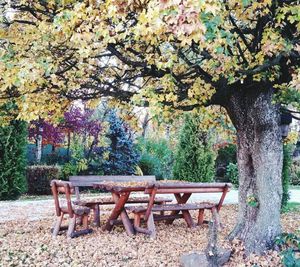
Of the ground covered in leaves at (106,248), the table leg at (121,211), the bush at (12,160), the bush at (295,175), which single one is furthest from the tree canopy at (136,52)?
the bush at (295,175)

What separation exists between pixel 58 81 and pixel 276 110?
3.29 meters

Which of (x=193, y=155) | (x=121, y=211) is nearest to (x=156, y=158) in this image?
(x=193, y=155)

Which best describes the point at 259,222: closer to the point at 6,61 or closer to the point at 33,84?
the point at 33,84

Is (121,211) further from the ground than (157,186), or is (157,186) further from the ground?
(157,186)

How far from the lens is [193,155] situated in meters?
14.6

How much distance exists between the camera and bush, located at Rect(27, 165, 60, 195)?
47.4 ft

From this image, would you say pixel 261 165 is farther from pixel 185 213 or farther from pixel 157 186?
pixel 185 213

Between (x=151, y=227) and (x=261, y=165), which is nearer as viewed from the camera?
(x=261, y=165)

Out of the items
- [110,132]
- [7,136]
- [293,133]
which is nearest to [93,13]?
[293,133]

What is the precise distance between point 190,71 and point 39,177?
32.0ft

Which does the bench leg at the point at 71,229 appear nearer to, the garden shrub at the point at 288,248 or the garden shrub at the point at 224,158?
the garden shrub at the point at 288,248

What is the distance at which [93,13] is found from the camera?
4.68 metres

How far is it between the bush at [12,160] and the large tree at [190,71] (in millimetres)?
6509

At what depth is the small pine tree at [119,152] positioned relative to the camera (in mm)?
16312
